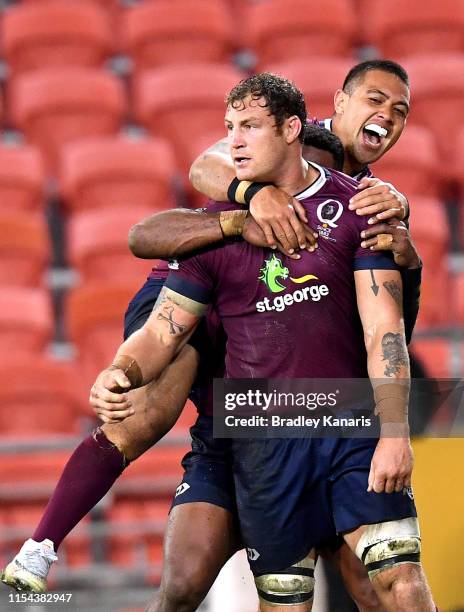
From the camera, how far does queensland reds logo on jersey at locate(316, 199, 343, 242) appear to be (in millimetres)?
3953

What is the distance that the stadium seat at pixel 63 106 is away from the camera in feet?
28.2

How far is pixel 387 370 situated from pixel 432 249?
13.4 feet

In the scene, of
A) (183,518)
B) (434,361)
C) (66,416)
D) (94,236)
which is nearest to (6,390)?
(66,416)

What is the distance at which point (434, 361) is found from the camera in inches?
274

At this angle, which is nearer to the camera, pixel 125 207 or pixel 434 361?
pixel 434 361

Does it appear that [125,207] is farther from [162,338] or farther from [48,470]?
[162,338]

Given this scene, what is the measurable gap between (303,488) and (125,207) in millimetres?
4172

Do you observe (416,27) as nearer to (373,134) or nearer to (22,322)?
(22,322)

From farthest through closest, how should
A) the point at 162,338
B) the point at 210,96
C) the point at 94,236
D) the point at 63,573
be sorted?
the point at 210,96
the point at 94,236
the point at 63,573
the point at 162,338

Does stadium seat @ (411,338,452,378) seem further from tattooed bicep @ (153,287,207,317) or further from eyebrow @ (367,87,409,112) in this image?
tattooed bicep @ (153,287,207,317)

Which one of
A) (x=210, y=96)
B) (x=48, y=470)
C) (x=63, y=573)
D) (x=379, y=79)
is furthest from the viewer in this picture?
(x=210, y=96)

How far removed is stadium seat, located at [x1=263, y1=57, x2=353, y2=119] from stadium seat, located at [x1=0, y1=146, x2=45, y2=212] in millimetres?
1539

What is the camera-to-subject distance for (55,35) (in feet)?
29.6

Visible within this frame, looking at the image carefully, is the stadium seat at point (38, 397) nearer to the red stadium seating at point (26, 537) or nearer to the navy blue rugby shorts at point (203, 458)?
the red stadium seating at point (26, 537)
